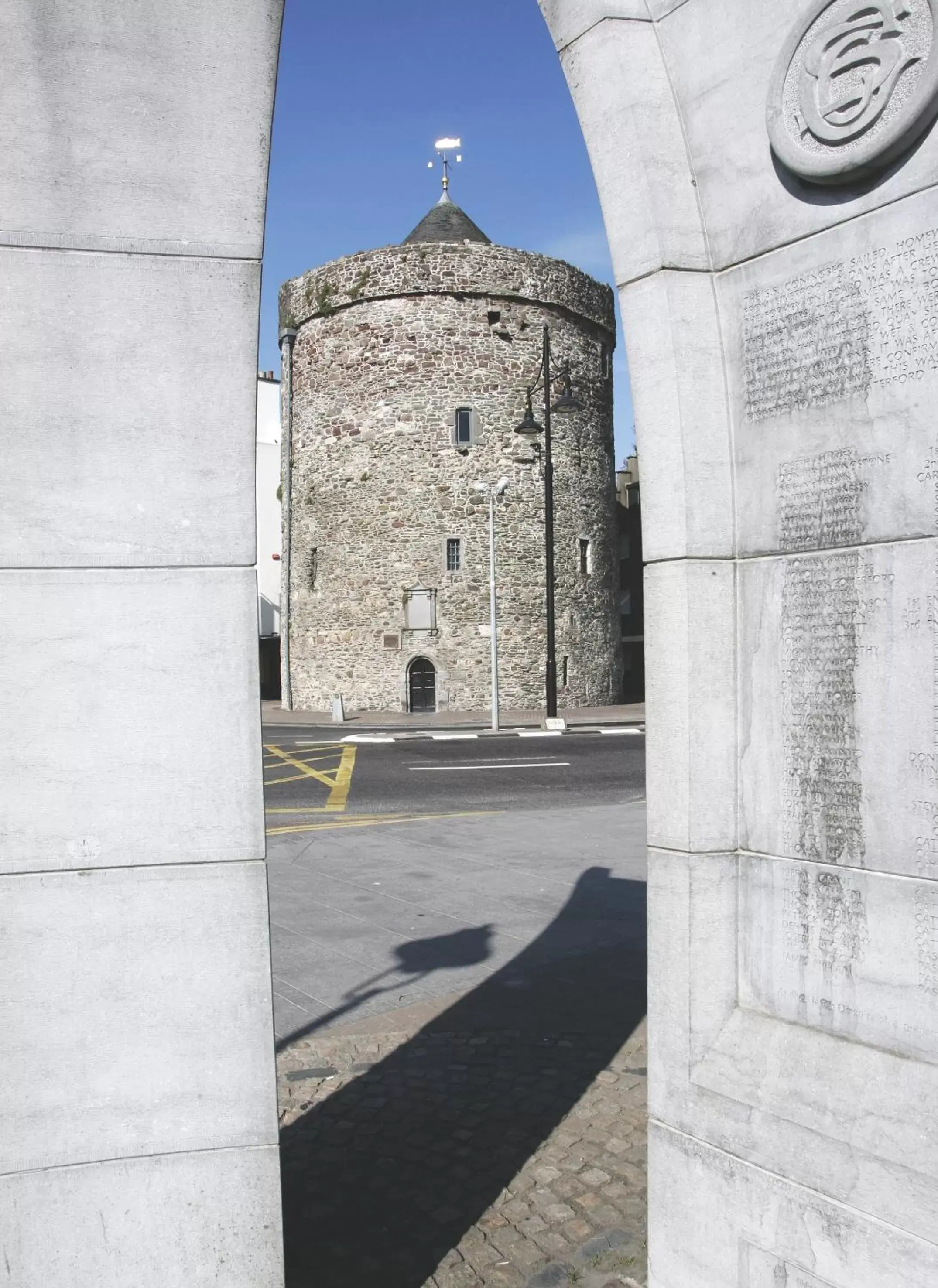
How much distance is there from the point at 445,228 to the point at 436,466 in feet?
24.1

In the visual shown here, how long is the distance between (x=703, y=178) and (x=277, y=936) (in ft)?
17.0

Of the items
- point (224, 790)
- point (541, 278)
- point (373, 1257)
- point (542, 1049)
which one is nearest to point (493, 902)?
point (542, 1049)

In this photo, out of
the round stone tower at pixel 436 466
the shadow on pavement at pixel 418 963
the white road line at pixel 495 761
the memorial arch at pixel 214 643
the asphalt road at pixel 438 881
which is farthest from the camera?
the round stone tower at pixel 436 466

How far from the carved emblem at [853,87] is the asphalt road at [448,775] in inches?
362

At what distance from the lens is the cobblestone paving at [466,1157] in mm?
3357

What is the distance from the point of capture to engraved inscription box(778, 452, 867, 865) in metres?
2.84

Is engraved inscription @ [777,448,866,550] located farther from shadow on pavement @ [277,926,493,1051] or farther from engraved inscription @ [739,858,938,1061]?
shadow on pavement @ [277,926,493,1051]

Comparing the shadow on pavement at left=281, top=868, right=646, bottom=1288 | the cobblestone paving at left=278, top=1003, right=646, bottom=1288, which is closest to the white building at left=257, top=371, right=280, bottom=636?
the shadow on pavement at left=281, top=868, right=646, bottom=1288

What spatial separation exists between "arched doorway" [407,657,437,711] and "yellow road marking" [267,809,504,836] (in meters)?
18.2

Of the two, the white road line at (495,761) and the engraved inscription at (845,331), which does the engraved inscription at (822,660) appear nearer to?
the engraved inscription at (845,331)

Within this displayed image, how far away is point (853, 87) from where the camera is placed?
2.72 m

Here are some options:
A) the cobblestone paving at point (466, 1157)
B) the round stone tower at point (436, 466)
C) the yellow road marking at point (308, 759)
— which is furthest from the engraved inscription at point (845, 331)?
the round stone tower at point (436, 466)

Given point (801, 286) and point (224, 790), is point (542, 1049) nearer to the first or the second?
point (224, 790)

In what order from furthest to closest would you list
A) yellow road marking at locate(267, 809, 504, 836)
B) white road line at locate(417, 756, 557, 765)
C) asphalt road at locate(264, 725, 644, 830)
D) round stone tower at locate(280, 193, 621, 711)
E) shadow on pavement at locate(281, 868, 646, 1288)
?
round stone tower at locate(280, 193, 621, 711), white road line at locate(417, 756, 557, 765), asphalt road at locate(264, 725, 644, 830), yellow road marking at locate(267, 809, 504, 836), shadow on pavement at locate(281, 868, 646, 1288)
